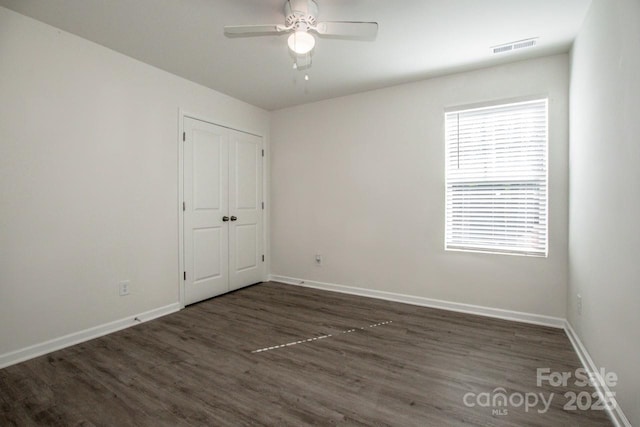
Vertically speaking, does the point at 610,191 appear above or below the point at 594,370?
above

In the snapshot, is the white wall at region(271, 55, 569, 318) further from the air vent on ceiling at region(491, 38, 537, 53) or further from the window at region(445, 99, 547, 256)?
the air vent on ceiling at region(491, 38, 537, 53)

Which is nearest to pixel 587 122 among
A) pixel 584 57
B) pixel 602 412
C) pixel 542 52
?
pixel 584 57

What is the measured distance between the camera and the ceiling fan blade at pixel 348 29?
6.42 ft

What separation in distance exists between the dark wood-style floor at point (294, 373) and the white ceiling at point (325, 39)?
8.70 feet

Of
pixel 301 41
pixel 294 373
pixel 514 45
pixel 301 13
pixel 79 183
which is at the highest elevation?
pixel 514 45

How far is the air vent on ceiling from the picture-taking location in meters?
2.57

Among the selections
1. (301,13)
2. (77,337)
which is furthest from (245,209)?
(301,13)

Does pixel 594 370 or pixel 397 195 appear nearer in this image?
pixel 594 370

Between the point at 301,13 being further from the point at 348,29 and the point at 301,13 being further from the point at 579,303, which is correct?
the point at 579,303

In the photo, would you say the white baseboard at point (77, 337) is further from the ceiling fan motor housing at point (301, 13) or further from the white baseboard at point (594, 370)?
the white baseboard at point (594, 370)

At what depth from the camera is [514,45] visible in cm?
264

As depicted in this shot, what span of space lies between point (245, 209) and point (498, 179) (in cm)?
324

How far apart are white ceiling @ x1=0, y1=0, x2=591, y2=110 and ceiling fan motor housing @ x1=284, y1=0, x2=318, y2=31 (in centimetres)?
14

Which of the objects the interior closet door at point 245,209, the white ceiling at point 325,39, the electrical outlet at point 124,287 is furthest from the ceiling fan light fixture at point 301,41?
the electrical outlet at point 124,287
